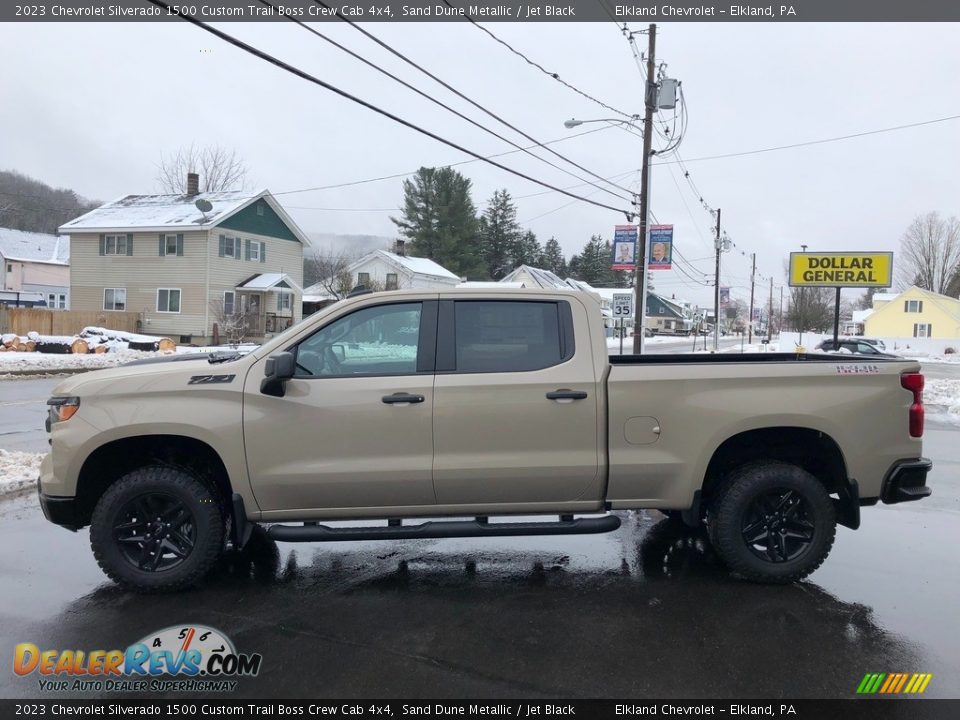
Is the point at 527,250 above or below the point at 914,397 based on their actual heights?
above

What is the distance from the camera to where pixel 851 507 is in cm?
499

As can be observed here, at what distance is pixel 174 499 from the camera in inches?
186

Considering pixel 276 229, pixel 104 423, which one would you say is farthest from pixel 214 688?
pixel 276 229

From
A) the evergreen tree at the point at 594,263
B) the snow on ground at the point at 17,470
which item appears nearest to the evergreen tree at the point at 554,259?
the evergreen tree at the point at 594,263

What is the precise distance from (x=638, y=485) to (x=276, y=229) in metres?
42.2

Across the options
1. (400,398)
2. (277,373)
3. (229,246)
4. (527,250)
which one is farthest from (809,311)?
(277,373)

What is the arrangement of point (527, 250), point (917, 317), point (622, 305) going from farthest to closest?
1. point (527, 250)
2. point (917, 317)
3. point (622, 305)

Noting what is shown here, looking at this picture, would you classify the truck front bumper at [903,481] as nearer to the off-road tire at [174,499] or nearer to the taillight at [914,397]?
the taillight at [914,397]

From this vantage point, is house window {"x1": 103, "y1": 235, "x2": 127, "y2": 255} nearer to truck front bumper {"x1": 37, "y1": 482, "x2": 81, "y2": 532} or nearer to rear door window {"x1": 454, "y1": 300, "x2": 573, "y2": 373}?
truck front bumper {"x1": 37, "y1": 482, "x2": 81, "y2": 532}

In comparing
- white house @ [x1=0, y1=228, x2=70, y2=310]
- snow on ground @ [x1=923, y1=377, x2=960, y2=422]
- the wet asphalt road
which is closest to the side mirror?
the wet asphalt road

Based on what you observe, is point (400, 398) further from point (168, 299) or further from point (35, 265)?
point (35, 265)

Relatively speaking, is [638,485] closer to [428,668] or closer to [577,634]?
[577,634]

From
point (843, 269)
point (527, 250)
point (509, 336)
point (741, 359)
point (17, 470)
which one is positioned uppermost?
point (527, 250)

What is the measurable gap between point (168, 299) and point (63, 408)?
3781 cm
